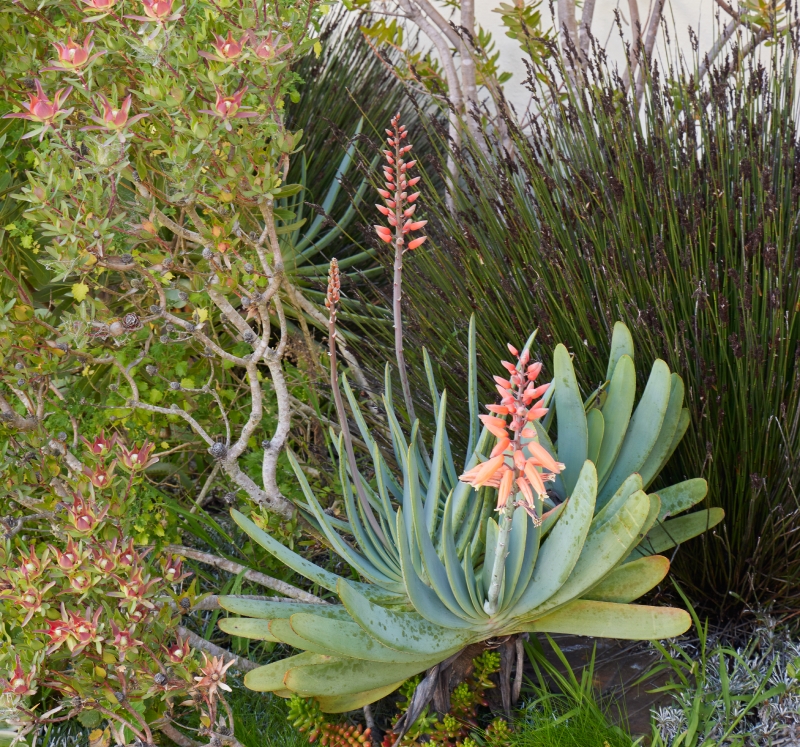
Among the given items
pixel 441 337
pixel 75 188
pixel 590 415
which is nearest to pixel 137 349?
pixel 75 188

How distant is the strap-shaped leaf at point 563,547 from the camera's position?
1139mm

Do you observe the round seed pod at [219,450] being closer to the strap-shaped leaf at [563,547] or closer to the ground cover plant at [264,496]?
the ground cover plant at [264,496]

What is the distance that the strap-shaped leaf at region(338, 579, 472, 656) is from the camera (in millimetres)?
1144

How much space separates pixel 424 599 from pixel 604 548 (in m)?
0.28

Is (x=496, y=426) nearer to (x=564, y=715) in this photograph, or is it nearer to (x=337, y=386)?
(x=337, y=386)

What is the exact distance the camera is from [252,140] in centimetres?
152

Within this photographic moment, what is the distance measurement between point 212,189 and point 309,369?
696 millimetres

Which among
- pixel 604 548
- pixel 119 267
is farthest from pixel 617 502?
pixel 119 267

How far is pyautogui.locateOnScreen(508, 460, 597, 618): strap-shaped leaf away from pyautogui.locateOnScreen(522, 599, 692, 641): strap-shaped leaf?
2.6 inches

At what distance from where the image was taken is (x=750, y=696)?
149cm

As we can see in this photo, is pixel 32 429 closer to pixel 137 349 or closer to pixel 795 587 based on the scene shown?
pixel 137 349

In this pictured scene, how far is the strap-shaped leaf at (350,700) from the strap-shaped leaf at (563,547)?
0.33 meters

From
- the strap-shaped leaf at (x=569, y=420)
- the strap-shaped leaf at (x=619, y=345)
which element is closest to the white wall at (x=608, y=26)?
the strap-shaped leaf at (x=619, y=345)

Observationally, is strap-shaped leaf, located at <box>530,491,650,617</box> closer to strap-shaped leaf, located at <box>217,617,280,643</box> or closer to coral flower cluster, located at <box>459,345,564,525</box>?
coral flower cluster, located at <box>459,345,564,525</box>
